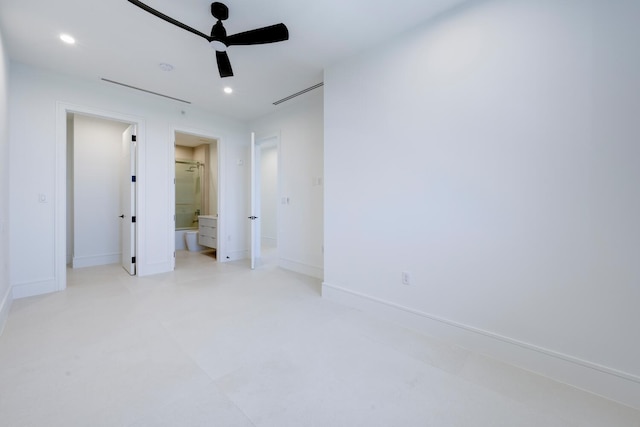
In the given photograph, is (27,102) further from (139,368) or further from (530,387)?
(530,387)

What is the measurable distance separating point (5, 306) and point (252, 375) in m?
2.77

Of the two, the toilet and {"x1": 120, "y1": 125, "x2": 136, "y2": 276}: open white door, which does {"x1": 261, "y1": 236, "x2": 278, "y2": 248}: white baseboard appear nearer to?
the toilet

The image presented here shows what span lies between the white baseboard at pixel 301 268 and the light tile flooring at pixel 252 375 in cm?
119

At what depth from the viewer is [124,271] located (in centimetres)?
433

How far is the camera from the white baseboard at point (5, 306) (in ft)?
7.84

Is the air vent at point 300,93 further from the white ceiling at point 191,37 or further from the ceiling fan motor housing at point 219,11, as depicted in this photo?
the ceiling fan motor housing at point 219,11

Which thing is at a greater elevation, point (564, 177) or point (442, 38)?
point (442, 38)

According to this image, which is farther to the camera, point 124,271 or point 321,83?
point 124,271

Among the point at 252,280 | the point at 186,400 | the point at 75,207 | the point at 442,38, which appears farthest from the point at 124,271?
the point at 442,38

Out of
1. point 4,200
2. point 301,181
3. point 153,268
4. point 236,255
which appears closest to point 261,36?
point 301,181

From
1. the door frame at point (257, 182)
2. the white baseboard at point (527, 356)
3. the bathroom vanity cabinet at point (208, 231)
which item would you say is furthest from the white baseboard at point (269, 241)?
the white baseboard at point (527, 356)

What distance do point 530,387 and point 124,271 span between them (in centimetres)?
527

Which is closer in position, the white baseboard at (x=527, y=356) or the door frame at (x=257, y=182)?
the white baseboard at (x=527, y=356)

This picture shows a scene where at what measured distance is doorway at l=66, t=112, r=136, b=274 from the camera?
4.64m
